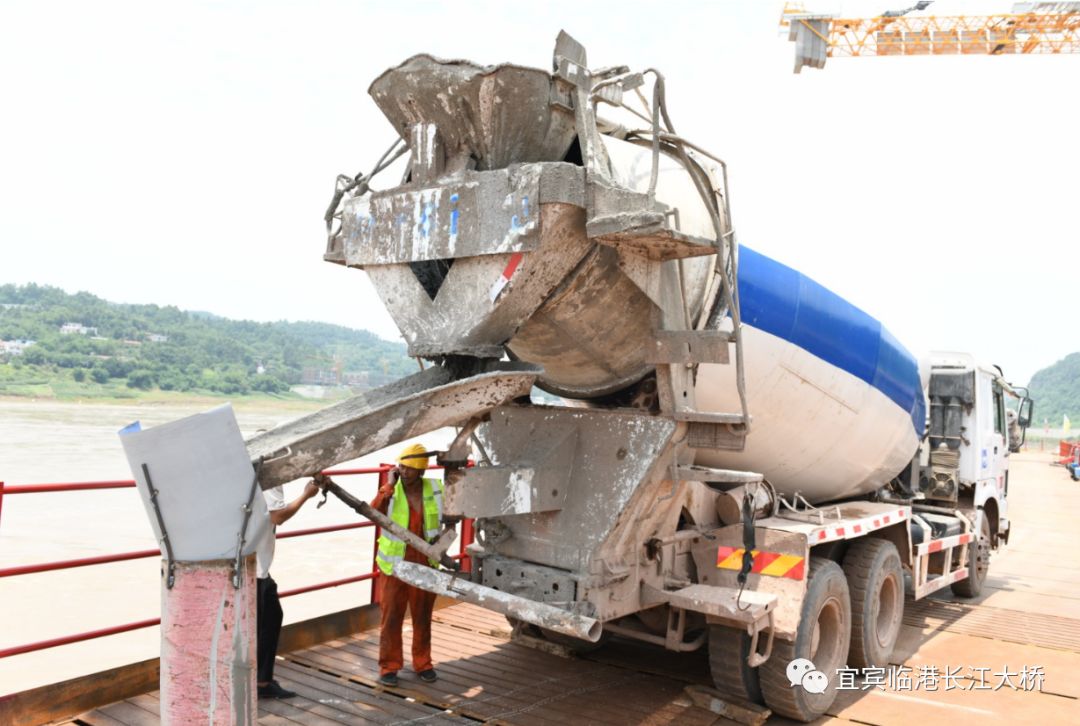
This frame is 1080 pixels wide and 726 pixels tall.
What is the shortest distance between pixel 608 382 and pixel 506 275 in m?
1.26

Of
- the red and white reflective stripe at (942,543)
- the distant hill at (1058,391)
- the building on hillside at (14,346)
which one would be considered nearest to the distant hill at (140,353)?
the building on hillside at (14,346)

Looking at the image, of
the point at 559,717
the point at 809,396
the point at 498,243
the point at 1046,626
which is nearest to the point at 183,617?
the point at 498,243

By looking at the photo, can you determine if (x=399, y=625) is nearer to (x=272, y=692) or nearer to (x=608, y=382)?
(x=272, y=692)

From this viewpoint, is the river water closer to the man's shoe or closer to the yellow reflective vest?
the yellow reflective vest

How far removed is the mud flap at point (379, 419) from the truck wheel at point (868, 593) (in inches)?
141

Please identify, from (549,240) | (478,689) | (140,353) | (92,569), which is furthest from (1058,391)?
(549,240)

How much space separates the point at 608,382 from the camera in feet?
15.4

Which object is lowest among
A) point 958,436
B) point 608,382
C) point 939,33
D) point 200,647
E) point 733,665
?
point 733,665

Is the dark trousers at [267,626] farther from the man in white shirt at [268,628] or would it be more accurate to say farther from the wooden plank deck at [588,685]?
the wooden plank deck at [588,685]

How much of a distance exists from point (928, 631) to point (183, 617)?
720 cm

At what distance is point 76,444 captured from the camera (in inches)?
1231

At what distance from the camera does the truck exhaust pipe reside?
3.95 m

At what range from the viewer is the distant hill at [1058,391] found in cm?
13310

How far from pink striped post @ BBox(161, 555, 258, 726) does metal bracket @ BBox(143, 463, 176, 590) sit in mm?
16
